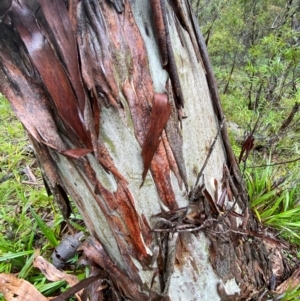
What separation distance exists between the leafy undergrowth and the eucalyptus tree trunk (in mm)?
681

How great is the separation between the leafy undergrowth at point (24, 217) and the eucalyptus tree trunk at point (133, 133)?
26.8 inches

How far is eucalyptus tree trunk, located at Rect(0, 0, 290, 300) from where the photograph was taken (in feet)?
1.66

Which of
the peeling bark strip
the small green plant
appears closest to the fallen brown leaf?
the peeling bark strip

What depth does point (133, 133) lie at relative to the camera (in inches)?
22.8

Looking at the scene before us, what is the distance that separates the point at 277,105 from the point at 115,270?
171 centimetres

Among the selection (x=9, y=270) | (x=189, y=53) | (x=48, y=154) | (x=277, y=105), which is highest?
(x=189, y=53)

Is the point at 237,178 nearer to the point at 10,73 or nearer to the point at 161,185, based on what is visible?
the point at 161,185

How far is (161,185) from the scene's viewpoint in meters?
0.65

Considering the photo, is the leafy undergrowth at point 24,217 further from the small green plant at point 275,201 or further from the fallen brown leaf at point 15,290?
the small green plant at point 275,201

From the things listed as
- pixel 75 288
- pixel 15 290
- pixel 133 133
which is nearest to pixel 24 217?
pixel 15 290

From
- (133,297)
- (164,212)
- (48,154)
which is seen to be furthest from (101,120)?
(133,297)

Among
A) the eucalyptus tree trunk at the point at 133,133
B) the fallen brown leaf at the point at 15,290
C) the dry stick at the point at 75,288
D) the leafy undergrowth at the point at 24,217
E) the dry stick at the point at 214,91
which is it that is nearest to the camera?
the eucalyptus tree trunk at the point at 133,133

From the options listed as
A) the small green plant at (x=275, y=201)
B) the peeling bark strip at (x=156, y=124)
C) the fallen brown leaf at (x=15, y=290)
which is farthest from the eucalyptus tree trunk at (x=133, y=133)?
the small green plant at (x=275, y=201)

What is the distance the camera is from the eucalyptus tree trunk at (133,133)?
0.50m
